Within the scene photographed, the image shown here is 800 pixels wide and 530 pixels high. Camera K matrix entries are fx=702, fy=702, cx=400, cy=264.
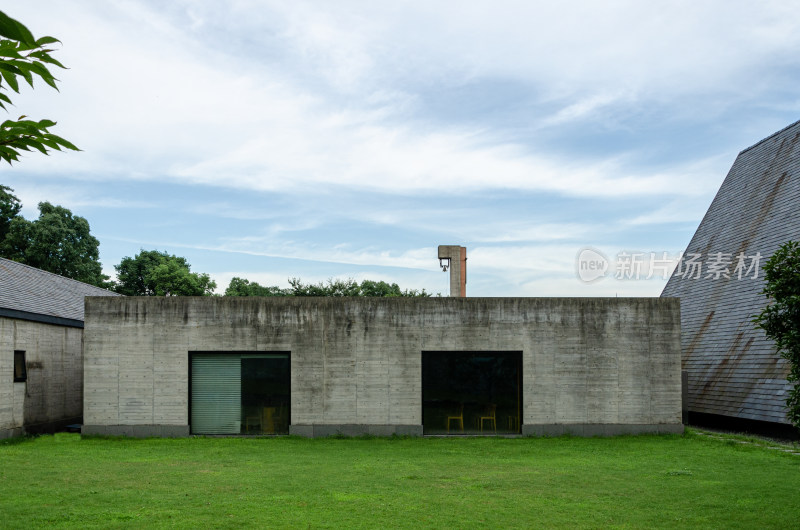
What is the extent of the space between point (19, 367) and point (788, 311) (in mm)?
17735

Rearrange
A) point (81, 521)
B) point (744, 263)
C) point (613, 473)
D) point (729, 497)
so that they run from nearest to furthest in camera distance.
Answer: point (81, 521) → point (729, 497) → point (613, 473) → point (744, 263)

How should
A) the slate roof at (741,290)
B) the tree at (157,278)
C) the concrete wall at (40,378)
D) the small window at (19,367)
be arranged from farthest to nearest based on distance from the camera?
1. the tree at (157,278)
2. the slate roof at (741,290)
3. the small window at (19,367)
4. the concrete wall at (40,378)

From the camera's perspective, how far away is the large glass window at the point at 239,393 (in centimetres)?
1797

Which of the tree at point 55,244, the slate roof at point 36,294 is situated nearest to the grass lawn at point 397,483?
the slate roof at point 36,294

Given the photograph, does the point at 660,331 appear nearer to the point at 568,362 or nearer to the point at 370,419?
the point at 568,362

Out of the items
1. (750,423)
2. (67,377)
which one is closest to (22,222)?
(67,377)

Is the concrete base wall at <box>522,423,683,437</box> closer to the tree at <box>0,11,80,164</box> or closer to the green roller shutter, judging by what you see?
the green roller shutter

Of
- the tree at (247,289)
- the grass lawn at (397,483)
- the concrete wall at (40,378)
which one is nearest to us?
the grass lawn at (397,483)

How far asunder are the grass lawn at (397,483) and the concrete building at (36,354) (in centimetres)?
155

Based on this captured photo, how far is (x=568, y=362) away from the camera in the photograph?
18.3 m

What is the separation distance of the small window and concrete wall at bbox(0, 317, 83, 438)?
0.13 metres

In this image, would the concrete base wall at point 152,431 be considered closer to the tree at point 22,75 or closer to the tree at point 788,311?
the tree at point 788,311

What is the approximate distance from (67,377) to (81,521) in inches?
529

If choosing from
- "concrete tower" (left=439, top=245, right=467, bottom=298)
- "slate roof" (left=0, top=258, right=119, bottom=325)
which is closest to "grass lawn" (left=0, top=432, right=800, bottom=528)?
"slate roof" (left=0, top=258, right=119, bottom=325)
